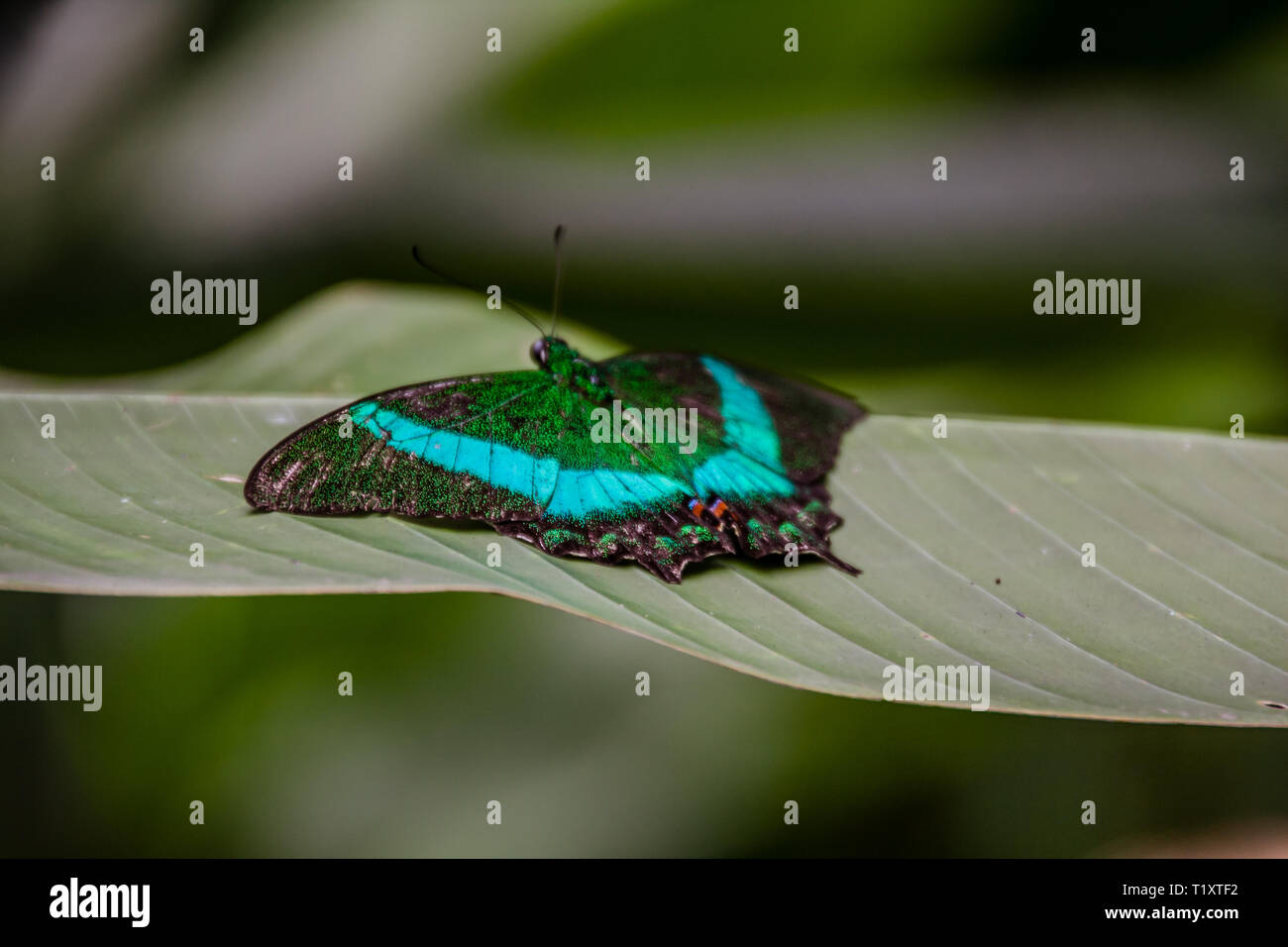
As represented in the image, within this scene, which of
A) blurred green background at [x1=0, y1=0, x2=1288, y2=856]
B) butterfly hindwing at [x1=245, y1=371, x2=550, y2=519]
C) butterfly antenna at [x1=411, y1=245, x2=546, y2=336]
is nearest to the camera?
butterfly hindwing at [x1=245, y1=371, x2=550, y2=519]

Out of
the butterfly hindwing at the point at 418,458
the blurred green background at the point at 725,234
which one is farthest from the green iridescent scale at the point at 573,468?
the blurred green background at the point at 725,234

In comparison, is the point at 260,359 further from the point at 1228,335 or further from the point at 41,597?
the point at 1228,335

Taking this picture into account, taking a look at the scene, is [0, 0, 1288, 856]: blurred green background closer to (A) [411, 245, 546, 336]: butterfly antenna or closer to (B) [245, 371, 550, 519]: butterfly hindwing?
(A) [411, 245, 546, 336]: butterfly antenna

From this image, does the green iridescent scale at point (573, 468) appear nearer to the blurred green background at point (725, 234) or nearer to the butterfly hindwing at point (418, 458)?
the butterfly hindwing at point (418, 458)

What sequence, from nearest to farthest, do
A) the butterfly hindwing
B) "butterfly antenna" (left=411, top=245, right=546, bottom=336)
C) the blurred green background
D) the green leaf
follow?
the green leaf → the butterfly hindwing → "butterfly antenna" (left=411, top=245, right=546, bottom=336) → the blurred green background

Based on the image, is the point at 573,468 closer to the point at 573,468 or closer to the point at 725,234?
the point at 573,468

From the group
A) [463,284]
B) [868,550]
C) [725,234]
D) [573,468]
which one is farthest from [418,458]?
[725,234]

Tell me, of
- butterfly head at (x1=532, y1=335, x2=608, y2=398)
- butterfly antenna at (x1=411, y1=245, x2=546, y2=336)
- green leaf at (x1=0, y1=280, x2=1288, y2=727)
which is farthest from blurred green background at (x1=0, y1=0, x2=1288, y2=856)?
butterfly head at (x1=532, y1=335, x2=608, y2=398)
